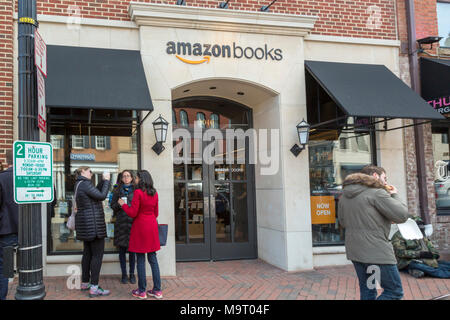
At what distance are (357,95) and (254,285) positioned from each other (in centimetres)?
361

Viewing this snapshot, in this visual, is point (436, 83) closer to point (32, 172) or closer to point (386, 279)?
point (386, 279)

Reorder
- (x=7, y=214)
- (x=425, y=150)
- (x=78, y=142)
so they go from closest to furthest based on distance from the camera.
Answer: (x=7, y=214)
(x=78, y=142)
(x=425, y=150)

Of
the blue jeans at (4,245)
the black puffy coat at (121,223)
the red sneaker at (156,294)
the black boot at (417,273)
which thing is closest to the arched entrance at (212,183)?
the black puffy coat at (121,223)

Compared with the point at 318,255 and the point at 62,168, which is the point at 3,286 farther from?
the point at 318,255

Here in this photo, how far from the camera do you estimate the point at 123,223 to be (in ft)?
20.4

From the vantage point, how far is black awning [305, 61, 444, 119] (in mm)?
6707

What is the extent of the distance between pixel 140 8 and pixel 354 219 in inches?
195

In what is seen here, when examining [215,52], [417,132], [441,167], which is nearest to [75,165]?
[215,52]

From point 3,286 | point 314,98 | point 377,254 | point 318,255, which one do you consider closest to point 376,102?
point 314,98

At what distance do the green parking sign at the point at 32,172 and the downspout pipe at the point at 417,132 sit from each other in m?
6.95

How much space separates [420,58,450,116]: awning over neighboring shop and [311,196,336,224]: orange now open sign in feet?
9.07

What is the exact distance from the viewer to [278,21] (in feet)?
24.6

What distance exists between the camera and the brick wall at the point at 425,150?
26.9ft

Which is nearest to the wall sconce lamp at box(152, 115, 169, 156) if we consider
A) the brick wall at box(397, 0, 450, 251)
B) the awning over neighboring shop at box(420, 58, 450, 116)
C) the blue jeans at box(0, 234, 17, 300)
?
the blue jeans at box(0, 234, 17, 300)
